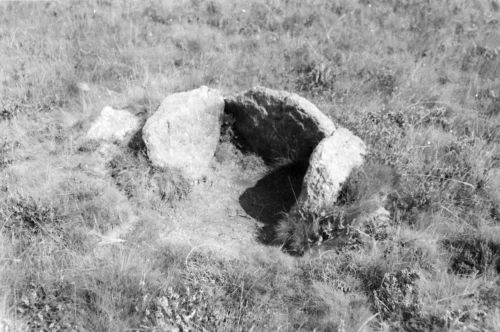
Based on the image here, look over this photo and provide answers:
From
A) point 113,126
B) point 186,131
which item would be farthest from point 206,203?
point 113,126

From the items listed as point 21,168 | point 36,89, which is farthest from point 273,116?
point 36,89

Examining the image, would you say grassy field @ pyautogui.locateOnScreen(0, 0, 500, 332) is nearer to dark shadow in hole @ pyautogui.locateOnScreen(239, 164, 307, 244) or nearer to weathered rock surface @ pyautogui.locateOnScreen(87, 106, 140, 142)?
weathered rock surface @ pyautogui.locateOnScreen(87, 106, 140, 142)

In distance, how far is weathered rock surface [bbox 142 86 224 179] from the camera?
5359 millimetres

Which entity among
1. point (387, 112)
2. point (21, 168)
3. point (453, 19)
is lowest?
point (21, 168)

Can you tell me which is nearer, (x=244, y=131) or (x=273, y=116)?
(x=273, y=116)

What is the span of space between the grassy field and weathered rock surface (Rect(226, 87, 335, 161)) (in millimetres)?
862

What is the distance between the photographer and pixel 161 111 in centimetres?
562

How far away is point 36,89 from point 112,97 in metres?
1.29

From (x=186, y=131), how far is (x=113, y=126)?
3.99 feet

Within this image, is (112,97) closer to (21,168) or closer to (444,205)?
(21,168)

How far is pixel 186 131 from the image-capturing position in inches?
220

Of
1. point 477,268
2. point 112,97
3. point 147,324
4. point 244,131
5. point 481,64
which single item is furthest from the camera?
point 481,64

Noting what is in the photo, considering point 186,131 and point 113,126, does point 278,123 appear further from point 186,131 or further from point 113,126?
point 113,126

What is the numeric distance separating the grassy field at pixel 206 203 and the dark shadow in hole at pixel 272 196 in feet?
1.76
